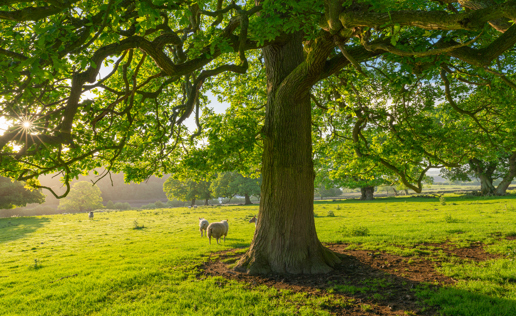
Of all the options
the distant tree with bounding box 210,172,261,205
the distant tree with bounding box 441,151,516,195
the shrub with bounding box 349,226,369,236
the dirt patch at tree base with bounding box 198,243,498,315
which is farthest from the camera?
the distant tree with bounding box 210,172,261,205

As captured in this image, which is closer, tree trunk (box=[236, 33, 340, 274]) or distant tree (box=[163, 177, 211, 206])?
tree trunk (box=[236, 33, 340, 274])

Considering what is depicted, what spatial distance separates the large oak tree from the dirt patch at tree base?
1.99ft

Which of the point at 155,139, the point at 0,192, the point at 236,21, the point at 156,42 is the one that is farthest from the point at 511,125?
the point at 0,192

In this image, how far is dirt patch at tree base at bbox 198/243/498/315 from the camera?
18.1ft

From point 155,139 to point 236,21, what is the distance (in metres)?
5.69

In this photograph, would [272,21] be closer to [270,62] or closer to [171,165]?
[270,62]

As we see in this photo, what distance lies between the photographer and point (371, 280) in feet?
23.1

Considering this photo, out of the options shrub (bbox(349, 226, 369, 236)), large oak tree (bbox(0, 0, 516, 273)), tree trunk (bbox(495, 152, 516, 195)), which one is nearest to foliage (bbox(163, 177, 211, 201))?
shrub (bbox(349, 226, 369, 236))

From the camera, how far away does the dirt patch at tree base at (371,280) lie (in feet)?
18.1

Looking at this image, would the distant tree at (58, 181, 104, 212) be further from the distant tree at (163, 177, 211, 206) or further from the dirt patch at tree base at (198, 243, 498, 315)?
the dirt patch at tree base at (198, 243, 498, 315)

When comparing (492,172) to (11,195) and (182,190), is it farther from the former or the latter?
(11,195)

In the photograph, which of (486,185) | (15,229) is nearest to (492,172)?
(486,185)

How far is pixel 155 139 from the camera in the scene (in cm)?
1048

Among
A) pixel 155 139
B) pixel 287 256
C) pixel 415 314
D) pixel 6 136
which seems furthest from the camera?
pixel 155 139
